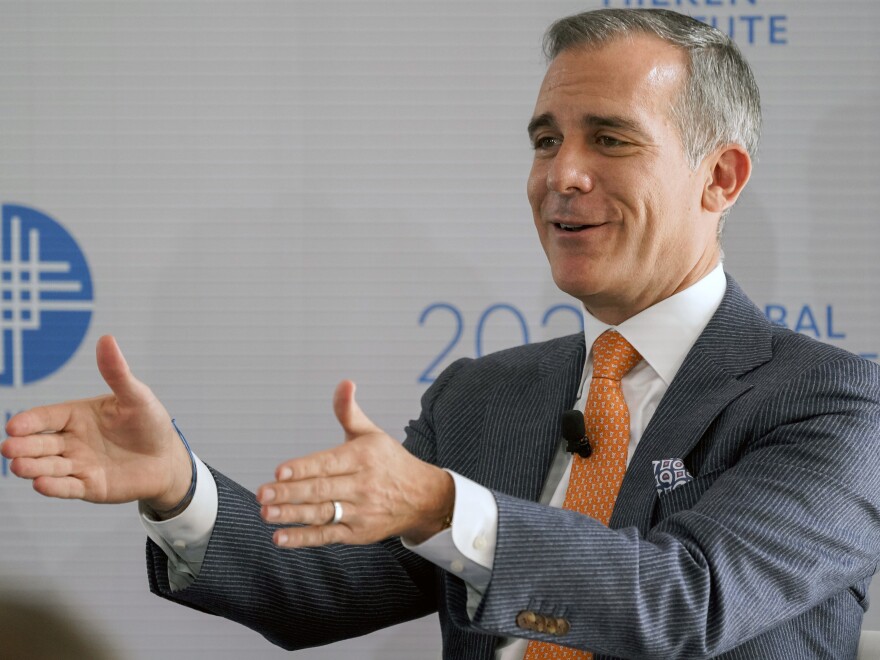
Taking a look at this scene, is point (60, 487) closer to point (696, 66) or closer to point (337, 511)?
point (337, 511)

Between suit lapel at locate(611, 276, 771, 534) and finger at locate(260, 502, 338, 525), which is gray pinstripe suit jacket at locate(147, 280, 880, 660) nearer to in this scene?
suit lapel at locate(611, 276, 771, 534)

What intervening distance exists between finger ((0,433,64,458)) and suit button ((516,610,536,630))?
646 millimetres

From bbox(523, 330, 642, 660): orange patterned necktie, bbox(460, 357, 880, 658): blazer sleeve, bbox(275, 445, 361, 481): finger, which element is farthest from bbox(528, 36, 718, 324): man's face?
bbox(275, 445, 361, 481): finger

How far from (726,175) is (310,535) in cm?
113

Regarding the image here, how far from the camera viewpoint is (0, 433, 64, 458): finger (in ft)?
4.23

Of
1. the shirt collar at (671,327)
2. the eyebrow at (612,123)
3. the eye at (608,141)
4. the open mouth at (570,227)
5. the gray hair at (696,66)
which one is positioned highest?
the gray hair at (696,66)

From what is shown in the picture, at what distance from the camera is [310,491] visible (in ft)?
3.67

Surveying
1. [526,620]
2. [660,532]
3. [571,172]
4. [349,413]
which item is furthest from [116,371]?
[571,172]

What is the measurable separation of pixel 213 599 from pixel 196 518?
155 millimetres

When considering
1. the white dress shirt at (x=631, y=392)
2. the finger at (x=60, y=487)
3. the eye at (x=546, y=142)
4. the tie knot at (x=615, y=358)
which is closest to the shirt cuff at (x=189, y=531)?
the white dress shirt at (x=631, y=392)

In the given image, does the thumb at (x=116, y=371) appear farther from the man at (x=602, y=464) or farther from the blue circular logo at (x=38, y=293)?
the blue circular logo at (x=38, y=293)

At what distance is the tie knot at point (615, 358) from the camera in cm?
177

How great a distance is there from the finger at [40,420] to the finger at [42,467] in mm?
38

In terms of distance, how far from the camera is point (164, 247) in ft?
7.93
